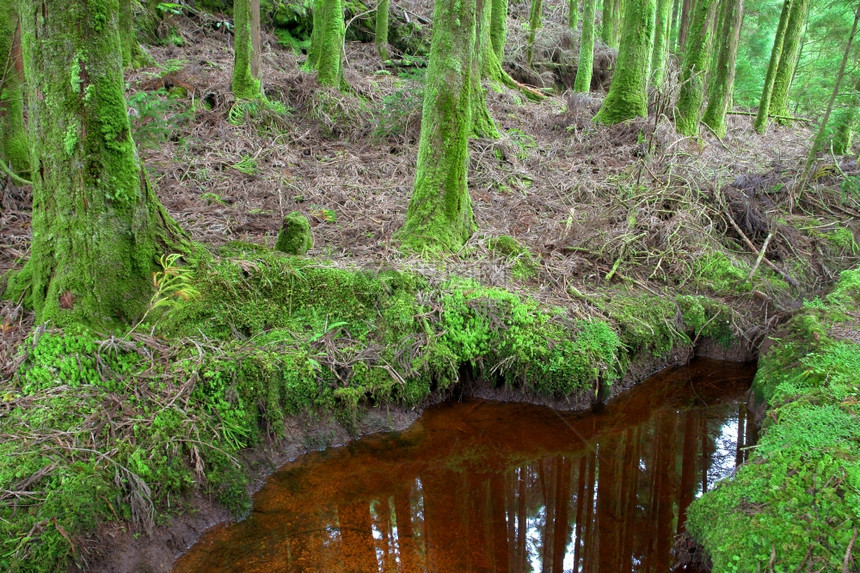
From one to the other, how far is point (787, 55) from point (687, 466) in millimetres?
14361

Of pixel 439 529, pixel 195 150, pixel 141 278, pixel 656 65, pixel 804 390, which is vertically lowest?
pixel 439 529

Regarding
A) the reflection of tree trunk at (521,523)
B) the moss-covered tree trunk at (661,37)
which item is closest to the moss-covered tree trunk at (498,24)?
the moss-covered tree trunk at (661,37)

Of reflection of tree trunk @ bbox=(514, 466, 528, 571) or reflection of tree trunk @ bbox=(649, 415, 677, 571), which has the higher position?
reflection of tree trunk @ bbox=(649, 415, 677, 571)

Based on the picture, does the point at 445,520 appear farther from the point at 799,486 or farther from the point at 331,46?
the point at 331,46

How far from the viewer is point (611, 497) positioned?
180 inches

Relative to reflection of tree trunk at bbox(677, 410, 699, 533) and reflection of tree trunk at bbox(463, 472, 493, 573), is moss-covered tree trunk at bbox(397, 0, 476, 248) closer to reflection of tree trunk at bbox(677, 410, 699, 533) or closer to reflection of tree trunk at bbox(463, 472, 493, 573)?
reflection of tree trunk at bbox(463, 472, 493, 573)

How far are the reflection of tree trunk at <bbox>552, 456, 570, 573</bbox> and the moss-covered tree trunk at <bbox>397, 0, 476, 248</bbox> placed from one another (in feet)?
9.01

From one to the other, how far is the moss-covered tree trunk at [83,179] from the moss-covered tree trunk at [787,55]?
50.4 feet

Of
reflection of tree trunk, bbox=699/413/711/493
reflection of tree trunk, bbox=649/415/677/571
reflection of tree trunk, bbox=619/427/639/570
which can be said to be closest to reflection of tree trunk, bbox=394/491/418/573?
reflection of tree trunk, bbox=619/427/639/570

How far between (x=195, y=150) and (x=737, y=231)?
829 centimetres

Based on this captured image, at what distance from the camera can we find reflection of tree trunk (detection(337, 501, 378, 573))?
3.83 metres

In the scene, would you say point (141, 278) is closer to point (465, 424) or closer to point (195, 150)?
point (465, 424)

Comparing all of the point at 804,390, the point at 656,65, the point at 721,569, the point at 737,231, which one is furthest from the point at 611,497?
the point at 656,65

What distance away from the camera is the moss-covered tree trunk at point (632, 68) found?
33.7 ft
